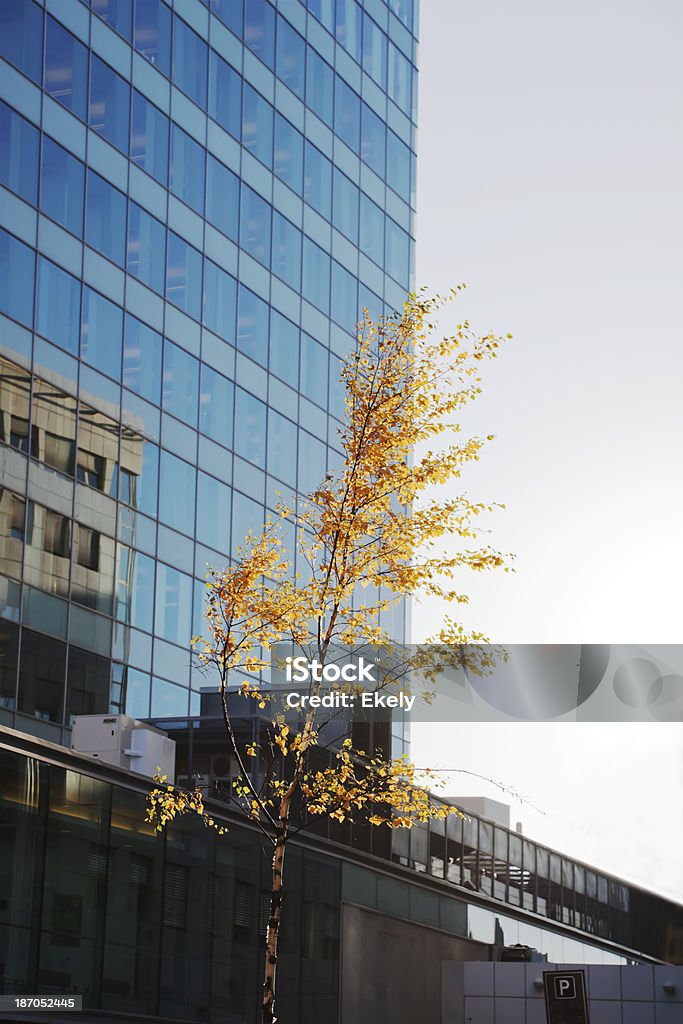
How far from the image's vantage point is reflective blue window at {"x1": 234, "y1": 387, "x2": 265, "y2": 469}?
1770 inches

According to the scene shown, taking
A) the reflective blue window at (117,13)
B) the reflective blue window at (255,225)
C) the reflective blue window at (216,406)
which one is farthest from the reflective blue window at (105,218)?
the reflective blue window at (255,225)

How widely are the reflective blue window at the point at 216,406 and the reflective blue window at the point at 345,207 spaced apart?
10958 mm

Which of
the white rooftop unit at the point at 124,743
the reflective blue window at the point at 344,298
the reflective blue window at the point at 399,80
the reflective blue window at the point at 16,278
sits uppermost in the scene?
the reflective blue window at the point at 399,80

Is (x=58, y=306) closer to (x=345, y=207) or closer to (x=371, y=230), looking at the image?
(x=345, y=207)

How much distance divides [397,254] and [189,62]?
50.1 feet

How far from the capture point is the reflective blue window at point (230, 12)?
152 feet

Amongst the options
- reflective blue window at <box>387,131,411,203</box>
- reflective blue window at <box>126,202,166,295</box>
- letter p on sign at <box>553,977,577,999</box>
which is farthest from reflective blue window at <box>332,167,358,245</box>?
letter p on sign at <box>553,977,577,999</box>

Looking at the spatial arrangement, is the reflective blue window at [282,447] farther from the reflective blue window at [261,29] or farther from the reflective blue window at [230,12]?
the reflective blue window at [230,12]

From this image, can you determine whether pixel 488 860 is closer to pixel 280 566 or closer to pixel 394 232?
pixel 394 232

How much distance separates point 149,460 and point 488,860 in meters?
20.2

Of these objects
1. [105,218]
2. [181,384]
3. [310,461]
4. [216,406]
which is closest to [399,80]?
[310,461]

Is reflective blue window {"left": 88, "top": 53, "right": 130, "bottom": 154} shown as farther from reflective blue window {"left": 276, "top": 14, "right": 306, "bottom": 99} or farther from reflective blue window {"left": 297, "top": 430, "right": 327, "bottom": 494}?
reflective blue window {"left": 297, "top": 430, "right": 327, "bottom": 494}

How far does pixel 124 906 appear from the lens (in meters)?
29.5

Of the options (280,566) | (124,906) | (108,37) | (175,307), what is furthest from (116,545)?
(280,566)
